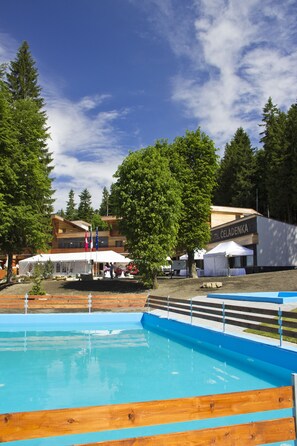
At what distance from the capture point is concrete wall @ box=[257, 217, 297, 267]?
36156mm

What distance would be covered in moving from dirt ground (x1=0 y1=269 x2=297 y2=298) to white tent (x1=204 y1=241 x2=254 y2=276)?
374cm

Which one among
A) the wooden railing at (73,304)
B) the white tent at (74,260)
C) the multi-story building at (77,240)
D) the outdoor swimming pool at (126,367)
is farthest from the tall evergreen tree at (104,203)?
the outdoor swimming pool at (126,367)

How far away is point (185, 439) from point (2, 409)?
5957 mm

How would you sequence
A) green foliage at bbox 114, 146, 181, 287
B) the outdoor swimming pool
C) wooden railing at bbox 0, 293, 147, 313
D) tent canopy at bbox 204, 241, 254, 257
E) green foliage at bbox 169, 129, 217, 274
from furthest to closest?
green foliage at bbox 169, 129, 217, 274 < tent canopy at bbox 204, 241, 254, 257 < green foliage at bbox 114, 146, 181, 287 < wooden railing at bbox 0, 293, 147, 313 < the outdoor swimming pool

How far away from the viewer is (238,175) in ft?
237

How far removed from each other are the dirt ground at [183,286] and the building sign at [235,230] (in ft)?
26.2

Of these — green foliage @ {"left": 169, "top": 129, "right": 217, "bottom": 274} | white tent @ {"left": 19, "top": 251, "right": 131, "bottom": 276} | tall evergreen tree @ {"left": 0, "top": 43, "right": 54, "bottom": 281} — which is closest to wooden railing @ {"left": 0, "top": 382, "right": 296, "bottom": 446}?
tall evergreen tree @ {"left": 0, "top": 43, "right": 54, "bottom": 281}

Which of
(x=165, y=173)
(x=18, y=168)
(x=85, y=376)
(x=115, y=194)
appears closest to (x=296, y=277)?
(x=165, y=173)

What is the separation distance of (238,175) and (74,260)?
135 ft

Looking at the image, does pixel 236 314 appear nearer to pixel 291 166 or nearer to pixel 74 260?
pixel 74 260

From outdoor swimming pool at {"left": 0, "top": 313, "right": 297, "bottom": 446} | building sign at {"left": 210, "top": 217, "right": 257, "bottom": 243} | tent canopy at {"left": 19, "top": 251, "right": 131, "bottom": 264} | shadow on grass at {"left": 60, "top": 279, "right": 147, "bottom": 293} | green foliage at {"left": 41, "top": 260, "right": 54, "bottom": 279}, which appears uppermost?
building sign at {"left": 210, "top": 217, "right": 257, "bottom": 243}

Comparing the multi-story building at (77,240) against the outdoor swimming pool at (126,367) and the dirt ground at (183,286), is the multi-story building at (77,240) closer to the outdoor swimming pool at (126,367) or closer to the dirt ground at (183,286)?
the dirt ground at (183,286)

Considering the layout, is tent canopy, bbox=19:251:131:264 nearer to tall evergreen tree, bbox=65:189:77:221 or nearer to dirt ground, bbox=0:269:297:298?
dirt ground, bbox=0:269:297:298

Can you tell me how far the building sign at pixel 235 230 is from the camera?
36.8 meters
